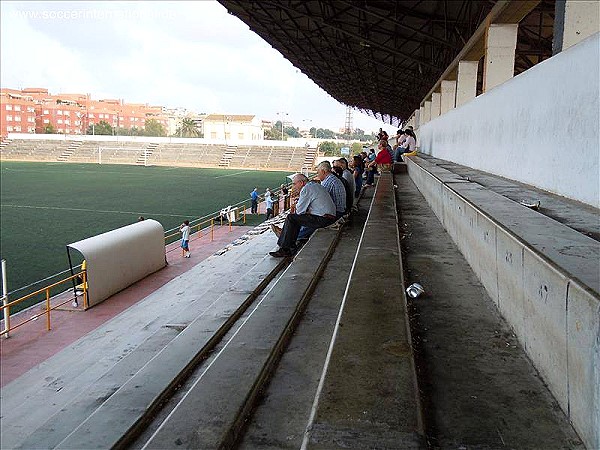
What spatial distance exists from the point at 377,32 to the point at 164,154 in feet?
180

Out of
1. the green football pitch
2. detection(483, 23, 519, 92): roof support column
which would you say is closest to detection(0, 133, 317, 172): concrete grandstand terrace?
the green football pitch

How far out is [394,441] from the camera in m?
1.59

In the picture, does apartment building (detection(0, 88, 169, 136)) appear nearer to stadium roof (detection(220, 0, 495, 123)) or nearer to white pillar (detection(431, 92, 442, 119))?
stadium roof (detection(220, 0, 495, 123))

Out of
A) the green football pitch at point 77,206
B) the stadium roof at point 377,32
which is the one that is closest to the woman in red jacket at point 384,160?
the stadium roof at point 377,32

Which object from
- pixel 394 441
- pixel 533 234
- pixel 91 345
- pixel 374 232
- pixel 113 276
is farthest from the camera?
pixel 113 276

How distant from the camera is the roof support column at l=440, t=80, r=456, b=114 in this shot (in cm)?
1434

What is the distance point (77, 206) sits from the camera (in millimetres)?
25906

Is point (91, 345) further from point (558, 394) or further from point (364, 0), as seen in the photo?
point (364, 0)

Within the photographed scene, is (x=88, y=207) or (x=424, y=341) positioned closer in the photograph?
(x=424, y=341)

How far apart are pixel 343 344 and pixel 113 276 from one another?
33.4 ft

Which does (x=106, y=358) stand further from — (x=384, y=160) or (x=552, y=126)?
(x=384, y=160)

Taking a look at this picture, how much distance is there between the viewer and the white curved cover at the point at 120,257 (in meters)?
10.8

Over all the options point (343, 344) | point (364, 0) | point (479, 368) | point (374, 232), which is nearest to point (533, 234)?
point (479, 368)

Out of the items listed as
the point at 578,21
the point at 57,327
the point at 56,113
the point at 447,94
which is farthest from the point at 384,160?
the point at 56,113
